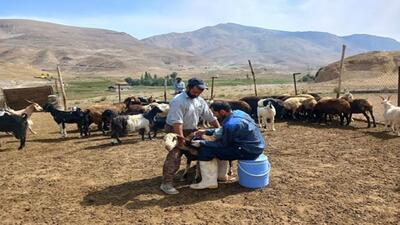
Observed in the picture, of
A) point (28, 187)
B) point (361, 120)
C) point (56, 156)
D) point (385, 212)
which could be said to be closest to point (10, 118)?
point (56, 156)

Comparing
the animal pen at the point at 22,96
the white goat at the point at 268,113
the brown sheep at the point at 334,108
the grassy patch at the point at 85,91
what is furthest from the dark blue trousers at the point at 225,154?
the grassy patch at the point at 85,91

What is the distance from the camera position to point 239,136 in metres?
6.91

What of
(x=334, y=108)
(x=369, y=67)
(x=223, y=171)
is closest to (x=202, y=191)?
(x=223, y=171)

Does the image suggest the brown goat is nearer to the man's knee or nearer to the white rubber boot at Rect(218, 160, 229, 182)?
the white rubber boot at Rect(218, 160, 229, 182)

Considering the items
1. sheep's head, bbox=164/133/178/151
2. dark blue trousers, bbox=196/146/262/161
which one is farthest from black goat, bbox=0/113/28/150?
dark blue trousers, bbox=196/146/262/161

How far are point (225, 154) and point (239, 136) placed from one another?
0.38 m

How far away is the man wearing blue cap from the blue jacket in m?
0.50

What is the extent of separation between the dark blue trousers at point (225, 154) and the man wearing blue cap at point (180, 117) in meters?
0.41

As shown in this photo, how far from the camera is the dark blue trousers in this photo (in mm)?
6977

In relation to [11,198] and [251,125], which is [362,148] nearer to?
[251,125]

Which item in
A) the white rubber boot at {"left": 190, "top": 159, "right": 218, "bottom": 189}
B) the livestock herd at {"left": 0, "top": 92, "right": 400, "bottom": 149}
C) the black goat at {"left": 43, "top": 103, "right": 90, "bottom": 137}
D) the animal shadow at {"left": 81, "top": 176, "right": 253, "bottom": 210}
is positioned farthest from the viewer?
the black goat at {"left": 43, "top": 103, "right": 90, "bottom": 137}

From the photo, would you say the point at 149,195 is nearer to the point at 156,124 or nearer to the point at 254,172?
the point at 254,172

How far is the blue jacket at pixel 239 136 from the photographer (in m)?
6.86

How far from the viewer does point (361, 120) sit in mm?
14781
